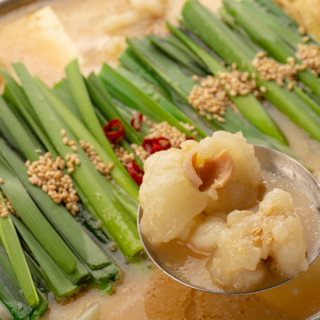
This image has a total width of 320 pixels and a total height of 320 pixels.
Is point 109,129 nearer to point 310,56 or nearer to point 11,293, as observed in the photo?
point 11,293

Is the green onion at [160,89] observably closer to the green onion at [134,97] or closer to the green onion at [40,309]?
the green onion at [134,97]

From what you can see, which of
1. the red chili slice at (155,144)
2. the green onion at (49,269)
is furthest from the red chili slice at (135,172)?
the green onion at (49,269)

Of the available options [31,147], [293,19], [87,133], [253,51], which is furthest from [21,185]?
[293,19]

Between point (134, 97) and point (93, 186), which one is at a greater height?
point (134, 97)

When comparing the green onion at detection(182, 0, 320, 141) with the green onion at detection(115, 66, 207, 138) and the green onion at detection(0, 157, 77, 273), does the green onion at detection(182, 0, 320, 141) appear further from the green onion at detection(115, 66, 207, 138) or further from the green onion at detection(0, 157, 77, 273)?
the green onion at detection(0, 157, 77, 273)

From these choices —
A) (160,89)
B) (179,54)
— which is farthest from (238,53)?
(160,89)

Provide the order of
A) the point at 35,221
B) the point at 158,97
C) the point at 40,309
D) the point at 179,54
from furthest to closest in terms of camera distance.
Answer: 1. the point at 179,54
2. the point at 158,97
3. the point at 35,221
4. the point at 40,309

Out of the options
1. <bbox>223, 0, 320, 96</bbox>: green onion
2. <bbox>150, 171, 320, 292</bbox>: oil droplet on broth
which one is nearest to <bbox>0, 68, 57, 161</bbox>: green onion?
<bbox>150, 171, 320, 292</bbox>: oil droplet on broth
